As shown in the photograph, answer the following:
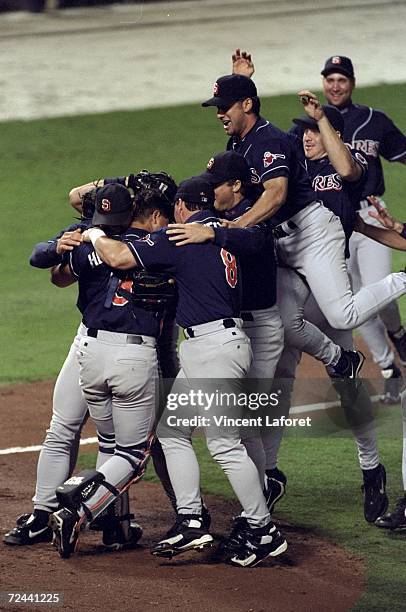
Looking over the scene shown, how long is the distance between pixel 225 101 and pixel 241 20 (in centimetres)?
1639

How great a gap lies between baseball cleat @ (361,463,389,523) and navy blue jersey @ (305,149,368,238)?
1292 mm

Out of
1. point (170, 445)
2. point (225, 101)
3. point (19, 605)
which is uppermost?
point (225, 101)

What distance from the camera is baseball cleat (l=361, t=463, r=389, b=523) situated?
667cm

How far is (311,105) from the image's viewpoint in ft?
22.0

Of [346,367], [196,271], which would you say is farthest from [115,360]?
[346,367]

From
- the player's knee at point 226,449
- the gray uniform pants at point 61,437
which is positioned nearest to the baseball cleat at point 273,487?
the player's knee at point 226,449

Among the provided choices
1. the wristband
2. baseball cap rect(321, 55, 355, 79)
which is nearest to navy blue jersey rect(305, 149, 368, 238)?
the wristband

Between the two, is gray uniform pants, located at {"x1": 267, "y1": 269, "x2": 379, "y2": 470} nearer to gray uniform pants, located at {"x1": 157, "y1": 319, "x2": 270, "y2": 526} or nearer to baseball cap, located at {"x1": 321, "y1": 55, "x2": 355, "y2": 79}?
gray uniform pants, located at {"x1": 157, "y1": 319, "x2": 270, "y2": 526}

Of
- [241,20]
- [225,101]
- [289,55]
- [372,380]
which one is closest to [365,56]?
[289,55]

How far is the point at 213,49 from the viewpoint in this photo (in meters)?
20.8

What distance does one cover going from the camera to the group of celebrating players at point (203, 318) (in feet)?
19.8

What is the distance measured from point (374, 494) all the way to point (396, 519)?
230 mm

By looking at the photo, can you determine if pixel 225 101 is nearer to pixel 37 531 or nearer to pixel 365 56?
pixel 37 531

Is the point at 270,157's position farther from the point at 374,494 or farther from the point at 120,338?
the point at 374,494
